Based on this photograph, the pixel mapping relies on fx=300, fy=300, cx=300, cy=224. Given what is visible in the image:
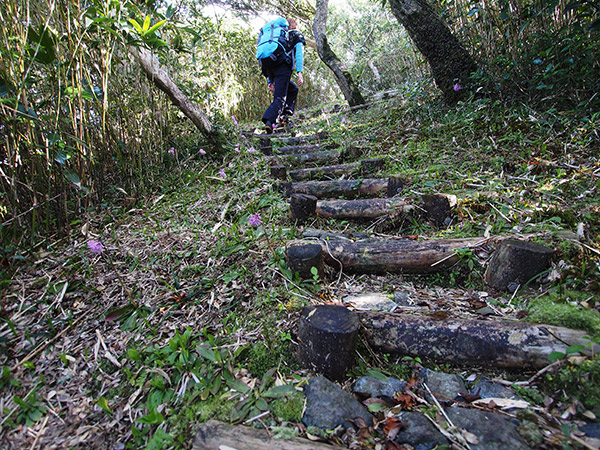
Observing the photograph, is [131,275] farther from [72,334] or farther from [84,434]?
[84,434]

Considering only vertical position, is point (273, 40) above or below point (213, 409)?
above

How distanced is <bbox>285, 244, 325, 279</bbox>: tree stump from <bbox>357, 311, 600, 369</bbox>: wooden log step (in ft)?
1.38

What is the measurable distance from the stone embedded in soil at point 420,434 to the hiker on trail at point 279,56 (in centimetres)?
514

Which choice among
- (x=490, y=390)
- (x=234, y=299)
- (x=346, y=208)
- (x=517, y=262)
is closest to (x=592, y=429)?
(x=490, y=390)

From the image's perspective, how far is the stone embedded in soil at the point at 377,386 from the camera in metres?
1.26

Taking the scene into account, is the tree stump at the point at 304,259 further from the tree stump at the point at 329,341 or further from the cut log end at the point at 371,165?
the cut log end at the point at 371,165

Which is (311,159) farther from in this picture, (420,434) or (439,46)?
(420,434)

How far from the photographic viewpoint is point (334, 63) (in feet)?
22.6

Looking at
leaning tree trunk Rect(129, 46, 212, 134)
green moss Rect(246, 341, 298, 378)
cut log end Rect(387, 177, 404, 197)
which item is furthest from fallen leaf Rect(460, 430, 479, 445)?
leaning tree trunk Rect(129, 46, 212, 134)

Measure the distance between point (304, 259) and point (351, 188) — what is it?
1.53 metres

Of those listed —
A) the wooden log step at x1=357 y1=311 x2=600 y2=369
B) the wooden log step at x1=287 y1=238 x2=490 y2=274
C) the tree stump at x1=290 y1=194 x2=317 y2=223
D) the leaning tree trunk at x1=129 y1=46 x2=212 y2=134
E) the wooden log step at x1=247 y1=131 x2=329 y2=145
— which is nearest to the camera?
the wooden log step at x1=357 y1=311 x2=600 y2=369

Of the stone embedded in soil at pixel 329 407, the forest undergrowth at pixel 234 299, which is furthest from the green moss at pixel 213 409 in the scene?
the stone embedded in soil at pixel 329 407

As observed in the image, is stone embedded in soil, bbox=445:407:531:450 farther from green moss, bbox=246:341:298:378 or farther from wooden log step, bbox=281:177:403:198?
wooden log step, bbox=281:177:403:198

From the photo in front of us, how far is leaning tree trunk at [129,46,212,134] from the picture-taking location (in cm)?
327
